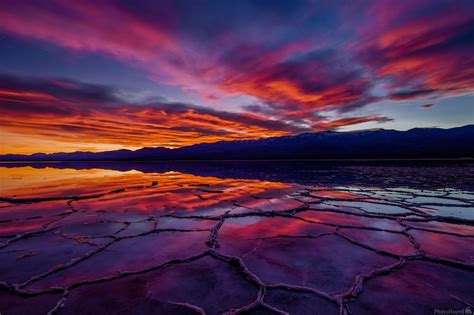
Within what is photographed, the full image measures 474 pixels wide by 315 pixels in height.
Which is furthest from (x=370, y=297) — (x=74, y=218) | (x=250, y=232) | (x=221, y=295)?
(x=74, y=218)

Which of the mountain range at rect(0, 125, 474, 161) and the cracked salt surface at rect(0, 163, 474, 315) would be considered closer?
the cracked salt surface at rect(0, 163, 474, 315)

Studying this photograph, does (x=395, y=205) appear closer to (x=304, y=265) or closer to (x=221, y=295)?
(x=304, y=265)

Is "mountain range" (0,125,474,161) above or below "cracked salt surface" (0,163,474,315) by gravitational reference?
above

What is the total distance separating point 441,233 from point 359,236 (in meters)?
1.06

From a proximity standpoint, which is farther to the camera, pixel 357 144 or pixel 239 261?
pixel 357 144

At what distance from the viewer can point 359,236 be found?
278 cm

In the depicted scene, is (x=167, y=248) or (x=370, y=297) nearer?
(x=370, y=297)

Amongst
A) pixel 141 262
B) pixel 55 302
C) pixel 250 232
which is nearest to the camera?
pixel 55 302

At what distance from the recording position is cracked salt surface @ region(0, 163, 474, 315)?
5.19ft

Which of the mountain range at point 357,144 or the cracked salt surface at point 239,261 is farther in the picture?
A: the mountain range at point 357,144

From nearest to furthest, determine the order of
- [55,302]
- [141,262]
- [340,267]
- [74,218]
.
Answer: [55,302], [340,267], [141,262], [74,218]

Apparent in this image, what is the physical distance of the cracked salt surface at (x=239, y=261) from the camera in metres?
1.58

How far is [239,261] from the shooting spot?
84.8 inches

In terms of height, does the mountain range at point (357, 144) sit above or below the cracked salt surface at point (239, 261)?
above
